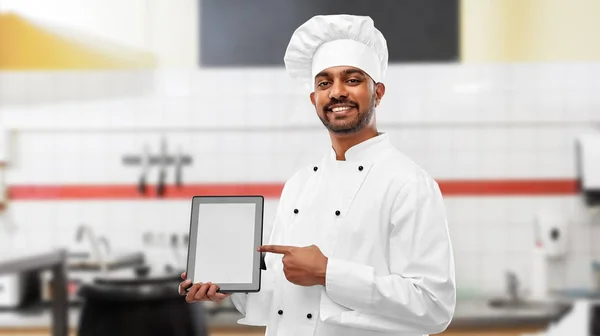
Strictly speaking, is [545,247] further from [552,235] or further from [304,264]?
[304,264]

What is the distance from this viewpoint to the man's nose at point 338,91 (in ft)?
4.61

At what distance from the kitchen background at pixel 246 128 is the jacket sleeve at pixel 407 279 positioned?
8.54 ft

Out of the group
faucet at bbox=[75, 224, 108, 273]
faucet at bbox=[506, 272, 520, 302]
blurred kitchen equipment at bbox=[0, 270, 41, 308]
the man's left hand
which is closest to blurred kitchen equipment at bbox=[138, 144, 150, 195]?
faucet at bbox=[75, 224, 108, 273]

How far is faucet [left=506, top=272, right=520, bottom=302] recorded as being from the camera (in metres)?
3.75

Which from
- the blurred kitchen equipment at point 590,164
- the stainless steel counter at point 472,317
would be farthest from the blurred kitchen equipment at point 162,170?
the blurred kitchen equipment at point 590,164

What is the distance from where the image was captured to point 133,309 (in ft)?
8.63

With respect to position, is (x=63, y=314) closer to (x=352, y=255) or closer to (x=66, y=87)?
(x=66, y=87)

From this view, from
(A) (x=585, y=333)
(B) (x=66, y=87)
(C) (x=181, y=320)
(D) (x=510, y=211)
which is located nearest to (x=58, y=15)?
(B) (x=66, y=87)

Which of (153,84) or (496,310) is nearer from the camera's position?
(496,310)

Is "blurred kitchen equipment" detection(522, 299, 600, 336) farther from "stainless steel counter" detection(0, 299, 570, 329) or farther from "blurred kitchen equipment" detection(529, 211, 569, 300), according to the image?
"blurred kitchen equipment" detection(529, 211, 569, 300)

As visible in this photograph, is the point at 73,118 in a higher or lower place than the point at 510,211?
higher

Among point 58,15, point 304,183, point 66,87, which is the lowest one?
point 304,183

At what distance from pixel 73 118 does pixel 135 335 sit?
5.94ft

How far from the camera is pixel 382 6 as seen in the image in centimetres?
399
